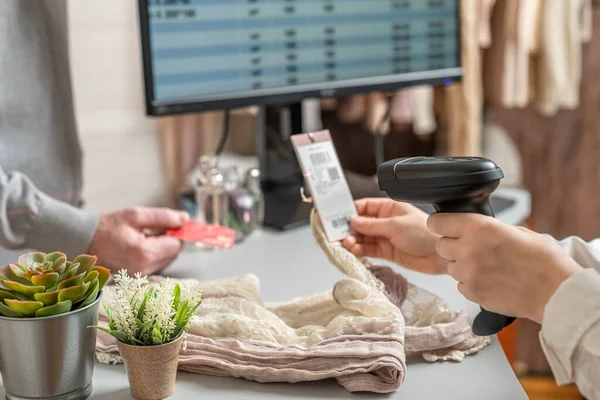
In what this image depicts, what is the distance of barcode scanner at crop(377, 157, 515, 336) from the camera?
76 centimetres

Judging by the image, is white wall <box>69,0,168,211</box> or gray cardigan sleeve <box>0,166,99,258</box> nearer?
gray cardigan sleeve <box>0,166,99,258</box>

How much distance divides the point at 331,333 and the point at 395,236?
236mm

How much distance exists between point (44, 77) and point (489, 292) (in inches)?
36.2

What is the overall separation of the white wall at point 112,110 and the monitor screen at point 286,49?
15.4 inches

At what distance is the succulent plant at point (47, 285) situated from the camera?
0.76 metres

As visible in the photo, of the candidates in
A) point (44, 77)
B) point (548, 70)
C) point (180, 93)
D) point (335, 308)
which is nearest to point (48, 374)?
point (335, 308)

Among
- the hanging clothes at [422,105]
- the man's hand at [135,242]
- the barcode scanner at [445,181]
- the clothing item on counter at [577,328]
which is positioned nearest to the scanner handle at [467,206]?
the barcode scanner at [445,181]

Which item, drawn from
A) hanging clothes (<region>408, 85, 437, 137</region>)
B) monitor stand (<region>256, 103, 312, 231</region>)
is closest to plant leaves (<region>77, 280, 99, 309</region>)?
monitor stand (<region>256, 103, 312, 231</region>)

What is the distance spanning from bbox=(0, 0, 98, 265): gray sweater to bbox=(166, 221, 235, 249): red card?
0.43 ft

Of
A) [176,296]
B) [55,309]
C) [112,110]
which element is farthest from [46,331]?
[112,110]

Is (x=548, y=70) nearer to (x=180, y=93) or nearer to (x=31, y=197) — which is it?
(x=180, y=93)

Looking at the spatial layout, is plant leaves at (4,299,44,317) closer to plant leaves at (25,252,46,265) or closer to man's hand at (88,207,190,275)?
plant leaves at (25,252,46,265)

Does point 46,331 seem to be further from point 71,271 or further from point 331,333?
point 331,333

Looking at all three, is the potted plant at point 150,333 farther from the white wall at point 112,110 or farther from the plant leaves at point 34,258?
the white wall at point 112,110
